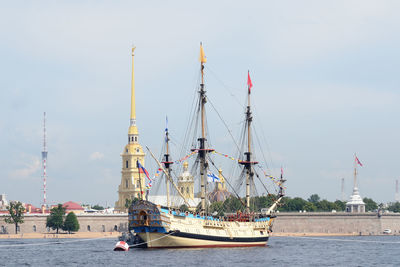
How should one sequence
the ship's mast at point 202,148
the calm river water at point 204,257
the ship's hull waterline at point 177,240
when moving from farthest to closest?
the ship's mast at point 202,148, the ship's hull waterline at point 177,240, the calm river water at point 204,257

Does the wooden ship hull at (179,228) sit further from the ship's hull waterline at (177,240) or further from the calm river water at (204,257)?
the calm river water at (204,257)

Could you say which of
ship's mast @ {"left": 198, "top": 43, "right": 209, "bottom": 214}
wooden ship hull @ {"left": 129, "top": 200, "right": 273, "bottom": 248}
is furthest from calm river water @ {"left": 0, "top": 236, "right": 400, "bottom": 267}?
ship's mast @ {"left": 198, "top": 43, "right": 209, "bottom": 214}

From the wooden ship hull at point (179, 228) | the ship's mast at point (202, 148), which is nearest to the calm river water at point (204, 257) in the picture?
the wooden ship hull at point (179, 228)

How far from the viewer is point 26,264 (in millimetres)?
93438

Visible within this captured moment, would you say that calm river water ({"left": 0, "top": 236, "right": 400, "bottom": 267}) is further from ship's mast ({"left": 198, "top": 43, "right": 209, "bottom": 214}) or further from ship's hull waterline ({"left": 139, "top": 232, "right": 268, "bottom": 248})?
ship's mast ({"left": 198, "top": 43, "right": 209, "bottom": 214})

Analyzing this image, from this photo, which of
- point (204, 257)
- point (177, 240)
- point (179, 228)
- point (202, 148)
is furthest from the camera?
point (202, 148)

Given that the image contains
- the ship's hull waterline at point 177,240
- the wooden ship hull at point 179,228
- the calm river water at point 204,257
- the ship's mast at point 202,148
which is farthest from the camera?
the ship's mast at point 202,148

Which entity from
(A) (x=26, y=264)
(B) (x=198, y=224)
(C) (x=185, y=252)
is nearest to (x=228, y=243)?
(B) (x=198, y=224)

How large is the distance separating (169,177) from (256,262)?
2642 centimetres

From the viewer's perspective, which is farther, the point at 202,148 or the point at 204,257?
the point at 202,148

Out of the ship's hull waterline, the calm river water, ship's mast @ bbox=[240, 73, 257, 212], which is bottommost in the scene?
the calm river water

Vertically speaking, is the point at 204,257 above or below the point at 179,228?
below

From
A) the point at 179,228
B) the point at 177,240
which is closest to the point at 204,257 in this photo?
the point at 179,228

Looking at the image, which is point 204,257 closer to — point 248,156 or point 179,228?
point 179,228
